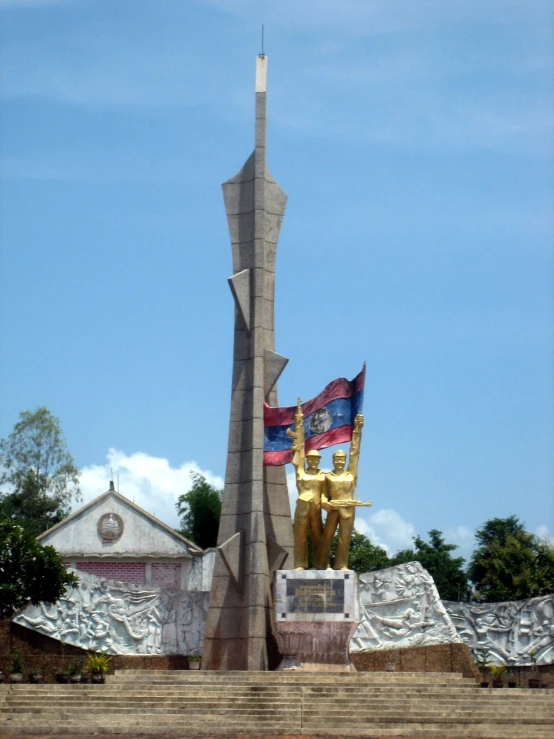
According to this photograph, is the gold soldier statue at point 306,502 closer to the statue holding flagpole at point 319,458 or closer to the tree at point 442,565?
the statue holding flagpole at point 319,458

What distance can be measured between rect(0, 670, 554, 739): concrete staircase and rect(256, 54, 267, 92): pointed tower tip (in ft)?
36.7

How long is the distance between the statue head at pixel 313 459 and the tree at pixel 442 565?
50.2ft

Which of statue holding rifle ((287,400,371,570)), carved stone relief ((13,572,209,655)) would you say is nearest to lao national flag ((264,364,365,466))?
statue holding rifle ((287,400,371,570))

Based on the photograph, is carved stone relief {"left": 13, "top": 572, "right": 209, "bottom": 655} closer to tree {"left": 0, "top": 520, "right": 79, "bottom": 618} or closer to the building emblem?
tree {"left": 0, "top": 520, "right": 79, "bottom": 618}

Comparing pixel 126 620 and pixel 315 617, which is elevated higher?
pixel 126 620

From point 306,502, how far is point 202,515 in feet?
Answer: 64.4

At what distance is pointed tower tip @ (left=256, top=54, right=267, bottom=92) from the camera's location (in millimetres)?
22469

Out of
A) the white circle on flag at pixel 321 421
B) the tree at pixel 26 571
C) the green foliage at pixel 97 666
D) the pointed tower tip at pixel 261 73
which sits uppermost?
the pointed tower tip at pixel 261 73

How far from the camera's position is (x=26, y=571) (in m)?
21.3

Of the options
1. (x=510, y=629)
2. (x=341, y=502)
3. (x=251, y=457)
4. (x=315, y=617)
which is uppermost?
(x=251, y=457)

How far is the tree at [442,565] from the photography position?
34.5 metres

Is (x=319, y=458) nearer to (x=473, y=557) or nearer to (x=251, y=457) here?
(x=251, y=457)

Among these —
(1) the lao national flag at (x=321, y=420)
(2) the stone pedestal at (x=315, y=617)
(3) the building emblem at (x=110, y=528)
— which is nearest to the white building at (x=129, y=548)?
(3) the building emblem at (x=110, y=528)

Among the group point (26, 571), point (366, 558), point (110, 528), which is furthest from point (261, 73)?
point (366, 558)
